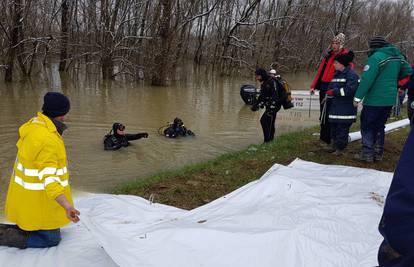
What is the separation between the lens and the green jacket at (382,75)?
6.17m

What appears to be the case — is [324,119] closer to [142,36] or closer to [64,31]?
[142,36]

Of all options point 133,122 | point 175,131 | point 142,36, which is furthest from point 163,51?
point 175,131

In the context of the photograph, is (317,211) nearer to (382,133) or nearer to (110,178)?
(382,133)

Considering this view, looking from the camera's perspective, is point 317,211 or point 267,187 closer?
point 317,211

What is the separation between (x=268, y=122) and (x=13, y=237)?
6202 mm

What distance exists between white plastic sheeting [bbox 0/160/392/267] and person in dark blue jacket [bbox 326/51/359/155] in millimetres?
1959

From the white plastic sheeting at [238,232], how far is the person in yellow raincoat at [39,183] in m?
0.15

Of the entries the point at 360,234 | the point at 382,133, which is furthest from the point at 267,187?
the point at 382,133

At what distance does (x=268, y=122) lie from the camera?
898 centimetres

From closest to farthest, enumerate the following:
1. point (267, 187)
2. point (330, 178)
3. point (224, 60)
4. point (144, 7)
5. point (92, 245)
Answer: point (92, 245) < point (267, 187) < point (330, 178) < point (144, 7) < point (224, 60)

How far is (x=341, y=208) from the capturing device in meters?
4.20

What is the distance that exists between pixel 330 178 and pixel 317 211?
1.46 m

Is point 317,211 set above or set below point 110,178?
above

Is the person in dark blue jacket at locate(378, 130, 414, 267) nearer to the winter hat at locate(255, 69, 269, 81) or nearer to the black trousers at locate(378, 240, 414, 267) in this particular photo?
the black trousers at locate(378, 240, 414, 267)
